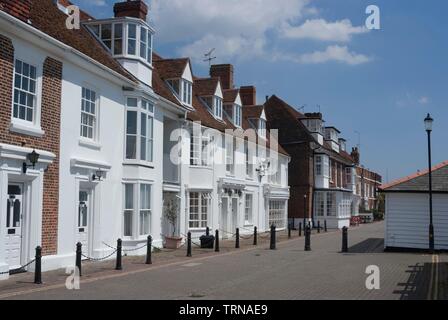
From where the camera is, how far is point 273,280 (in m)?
14.8

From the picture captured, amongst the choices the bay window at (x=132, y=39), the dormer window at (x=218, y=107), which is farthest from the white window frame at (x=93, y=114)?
the dormer window at (x=218, y=107)

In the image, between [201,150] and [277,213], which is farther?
[277,213]

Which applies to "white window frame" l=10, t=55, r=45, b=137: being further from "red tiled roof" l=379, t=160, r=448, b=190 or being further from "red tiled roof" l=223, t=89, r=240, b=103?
"red tiled roof" l=223, t=89, r=240, b=103

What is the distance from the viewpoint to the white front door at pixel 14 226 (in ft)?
48.2

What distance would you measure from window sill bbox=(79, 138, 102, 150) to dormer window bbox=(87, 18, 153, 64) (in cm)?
495

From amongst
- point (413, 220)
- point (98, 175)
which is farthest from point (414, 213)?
point (98, 175)

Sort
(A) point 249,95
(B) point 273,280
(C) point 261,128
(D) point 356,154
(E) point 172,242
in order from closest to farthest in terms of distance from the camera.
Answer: (B) point 273,280 → (E) point 172,242 → (C) point 261,128 → (A) point 249,95 → (D) point 356,154

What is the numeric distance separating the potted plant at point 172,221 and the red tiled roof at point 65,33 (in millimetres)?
6885

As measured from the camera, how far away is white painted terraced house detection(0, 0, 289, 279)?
1501 cm

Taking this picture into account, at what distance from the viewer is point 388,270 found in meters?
17.2

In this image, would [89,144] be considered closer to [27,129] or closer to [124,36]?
[27,129]

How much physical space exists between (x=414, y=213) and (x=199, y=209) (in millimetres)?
10492
